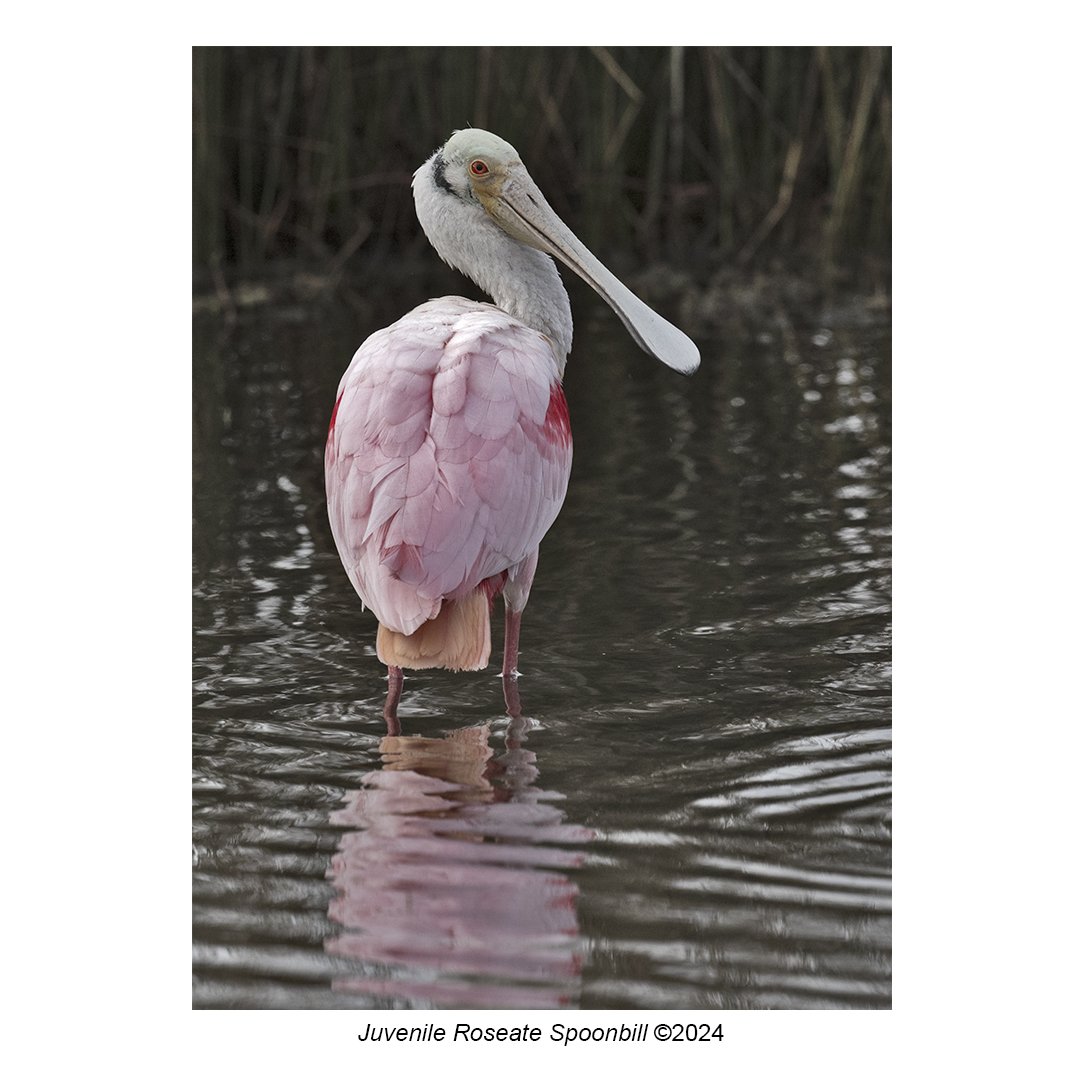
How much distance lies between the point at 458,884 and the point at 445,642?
1.06 m

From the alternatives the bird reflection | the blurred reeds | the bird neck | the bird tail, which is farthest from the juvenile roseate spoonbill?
the blurred reeds

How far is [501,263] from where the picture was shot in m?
5.96

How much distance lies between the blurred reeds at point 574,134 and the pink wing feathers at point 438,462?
22.9 feet

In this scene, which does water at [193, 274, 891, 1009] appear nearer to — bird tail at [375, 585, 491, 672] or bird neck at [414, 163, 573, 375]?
bird tail at [375, 585, 491, 672]

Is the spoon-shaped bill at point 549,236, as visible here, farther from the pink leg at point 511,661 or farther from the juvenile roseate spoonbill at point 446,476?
the pink leg at point 511,661

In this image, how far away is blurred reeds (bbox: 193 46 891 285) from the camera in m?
12.4

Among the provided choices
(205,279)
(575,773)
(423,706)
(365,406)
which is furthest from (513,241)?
(205,279)

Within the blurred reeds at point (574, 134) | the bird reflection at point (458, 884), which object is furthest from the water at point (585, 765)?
the blurred reeds at point (574, 134)

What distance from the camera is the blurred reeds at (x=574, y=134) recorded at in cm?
1235

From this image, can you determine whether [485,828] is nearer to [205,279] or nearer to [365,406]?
[365,406]

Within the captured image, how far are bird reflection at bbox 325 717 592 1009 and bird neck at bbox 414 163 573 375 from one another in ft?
5.60

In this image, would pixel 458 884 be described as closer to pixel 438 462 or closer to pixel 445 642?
pixel 445 642

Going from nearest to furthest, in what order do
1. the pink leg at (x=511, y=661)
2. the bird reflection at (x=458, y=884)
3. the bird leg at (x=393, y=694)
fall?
the bird reflection at (x=458, y=884) < the bird leg at (x=393, y=694) < the pink leg at (x=511, y=661)

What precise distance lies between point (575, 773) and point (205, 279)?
940 cm
